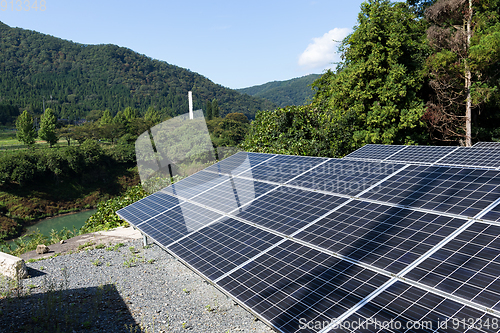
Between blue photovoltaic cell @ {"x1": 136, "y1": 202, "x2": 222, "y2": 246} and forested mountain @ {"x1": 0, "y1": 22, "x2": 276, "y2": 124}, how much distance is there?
134249 millimetres

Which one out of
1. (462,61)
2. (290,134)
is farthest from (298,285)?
(462,61)

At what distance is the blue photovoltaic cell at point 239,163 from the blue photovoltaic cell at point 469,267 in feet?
24.2

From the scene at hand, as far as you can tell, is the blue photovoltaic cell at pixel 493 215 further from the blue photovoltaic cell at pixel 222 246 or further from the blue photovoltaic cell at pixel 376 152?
the blue photovoltaic cell at pixel 376 152

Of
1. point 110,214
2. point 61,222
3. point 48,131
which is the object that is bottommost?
point 61,222

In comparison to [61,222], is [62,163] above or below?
above

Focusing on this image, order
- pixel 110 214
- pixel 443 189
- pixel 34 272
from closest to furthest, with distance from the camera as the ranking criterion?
pixel 443 189
pixel 34 272
pixel 110 214

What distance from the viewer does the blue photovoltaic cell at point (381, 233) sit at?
4.98 meters

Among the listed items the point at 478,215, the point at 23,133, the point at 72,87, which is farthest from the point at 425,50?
the point at 72,87

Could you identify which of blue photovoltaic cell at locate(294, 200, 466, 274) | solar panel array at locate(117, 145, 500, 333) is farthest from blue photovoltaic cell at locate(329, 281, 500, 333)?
blue photovoltaic cell at locate(294, 200, 466, 274)

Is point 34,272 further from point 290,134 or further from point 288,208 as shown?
point 290,134

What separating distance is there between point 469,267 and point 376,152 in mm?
9346

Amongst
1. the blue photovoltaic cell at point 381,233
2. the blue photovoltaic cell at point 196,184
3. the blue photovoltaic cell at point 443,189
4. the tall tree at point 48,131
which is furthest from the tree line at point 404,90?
the tall tree at point 48,131

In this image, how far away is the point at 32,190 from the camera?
190 ft

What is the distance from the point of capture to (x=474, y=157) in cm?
1039
